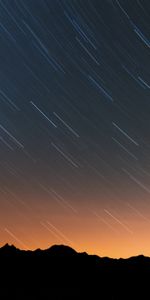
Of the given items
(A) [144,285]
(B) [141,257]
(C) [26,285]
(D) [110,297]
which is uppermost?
(B) [141,257]

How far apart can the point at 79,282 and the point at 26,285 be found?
12.1m

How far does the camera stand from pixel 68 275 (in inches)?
3957

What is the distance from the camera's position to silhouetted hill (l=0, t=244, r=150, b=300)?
7838cm

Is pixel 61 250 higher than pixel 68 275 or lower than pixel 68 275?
higher

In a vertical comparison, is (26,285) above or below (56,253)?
below

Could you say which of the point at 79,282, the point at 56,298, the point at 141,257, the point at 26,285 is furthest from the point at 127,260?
the point at 56,298

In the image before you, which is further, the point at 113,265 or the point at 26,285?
the point at 113,265

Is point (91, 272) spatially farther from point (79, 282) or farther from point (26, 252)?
point (26, 252)

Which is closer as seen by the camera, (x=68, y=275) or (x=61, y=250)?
(x=68, y=275)

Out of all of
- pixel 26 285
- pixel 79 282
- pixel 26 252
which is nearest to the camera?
pixel 26 285

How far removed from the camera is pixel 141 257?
11169 centimetres

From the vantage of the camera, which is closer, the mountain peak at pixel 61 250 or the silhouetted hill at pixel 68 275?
the silhouetted hill at pixel 68 275

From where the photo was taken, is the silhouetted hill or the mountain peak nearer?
the silhouetted hill

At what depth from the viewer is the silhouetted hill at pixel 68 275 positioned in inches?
3086
